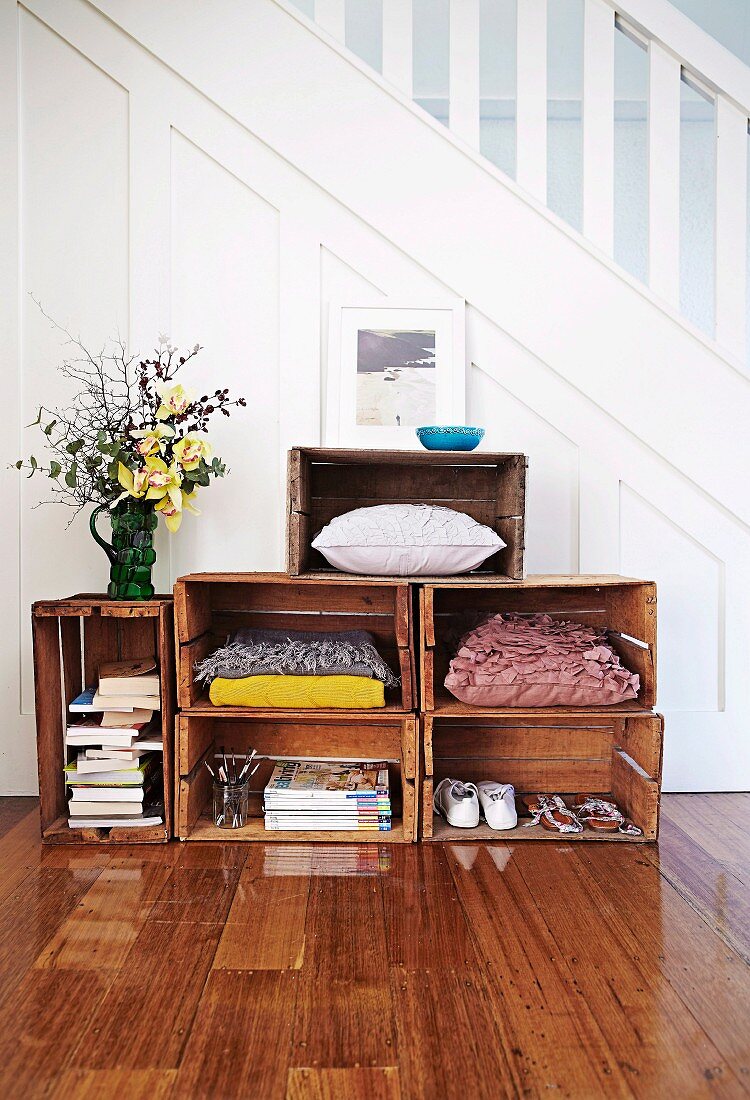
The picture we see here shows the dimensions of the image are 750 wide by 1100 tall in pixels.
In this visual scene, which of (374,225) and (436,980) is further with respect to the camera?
(374,225)

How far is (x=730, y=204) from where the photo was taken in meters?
2.71

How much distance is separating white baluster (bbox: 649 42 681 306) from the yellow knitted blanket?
1539mm

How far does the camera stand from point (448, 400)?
2.61 meters

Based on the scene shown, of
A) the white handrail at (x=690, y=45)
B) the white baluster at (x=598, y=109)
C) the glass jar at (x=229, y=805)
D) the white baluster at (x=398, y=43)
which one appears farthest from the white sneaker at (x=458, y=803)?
the white handrail at (x=690, y=45)

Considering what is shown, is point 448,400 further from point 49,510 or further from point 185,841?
point 185,841

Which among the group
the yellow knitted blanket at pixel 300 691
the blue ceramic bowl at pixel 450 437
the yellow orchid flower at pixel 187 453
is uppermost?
the blue ceramic bowl at pixel 450 437

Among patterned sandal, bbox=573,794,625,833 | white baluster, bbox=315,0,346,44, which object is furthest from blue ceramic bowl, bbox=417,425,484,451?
white baluster, bbox=315,0,346,44

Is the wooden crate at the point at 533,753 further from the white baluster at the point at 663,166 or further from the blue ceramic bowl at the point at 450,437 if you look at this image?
the white baluster at the point at 663,166

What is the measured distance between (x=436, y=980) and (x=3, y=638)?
1.71m

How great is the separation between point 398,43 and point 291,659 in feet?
6.22

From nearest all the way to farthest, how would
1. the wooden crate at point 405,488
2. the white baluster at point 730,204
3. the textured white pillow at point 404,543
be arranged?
the textured white pillow at point 404,543 < the wooden crate at point 405,488 < the white baluster at point 730,204

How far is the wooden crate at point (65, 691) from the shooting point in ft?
7.36

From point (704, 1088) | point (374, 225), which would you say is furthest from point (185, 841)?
point (374, 225)

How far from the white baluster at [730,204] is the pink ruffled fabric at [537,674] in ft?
3.77
